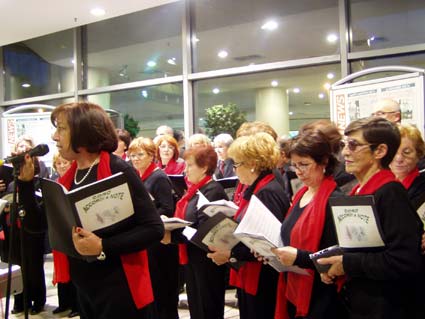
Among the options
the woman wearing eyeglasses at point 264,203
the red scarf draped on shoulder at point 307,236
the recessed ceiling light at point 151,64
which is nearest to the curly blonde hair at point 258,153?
the woman wearing eyeglasses at point 264,203

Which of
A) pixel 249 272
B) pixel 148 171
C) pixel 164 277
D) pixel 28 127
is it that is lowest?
pixel 164 277

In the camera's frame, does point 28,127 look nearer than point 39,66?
Yes

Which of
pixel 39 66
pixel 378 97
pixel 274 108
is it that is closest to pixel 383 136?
pixel 378 97

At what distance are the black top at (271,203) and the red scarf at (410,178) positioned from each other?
567 mm

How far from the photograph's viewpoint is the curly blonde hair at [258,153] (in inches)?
90.7

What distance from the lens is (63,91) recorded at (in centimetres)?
748

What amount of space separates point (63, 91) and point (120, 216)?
635 centimetres

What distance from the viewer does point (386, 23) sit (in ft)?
16.1

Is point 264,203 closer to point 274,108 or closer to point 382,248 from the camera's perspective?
point 382,248

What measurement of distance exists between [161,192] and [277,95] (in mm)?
2968

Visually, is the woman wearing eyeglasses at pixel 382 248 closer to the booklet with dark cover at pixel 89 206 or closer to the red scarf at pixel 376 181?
the red scarf at pixel 376 181

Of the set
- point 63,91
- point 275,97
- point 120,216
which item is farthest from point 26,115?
point 120,216

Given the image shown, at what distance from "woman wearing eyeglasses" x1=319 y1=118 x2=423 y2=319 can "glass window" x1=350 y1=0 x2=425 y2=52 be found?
351cm

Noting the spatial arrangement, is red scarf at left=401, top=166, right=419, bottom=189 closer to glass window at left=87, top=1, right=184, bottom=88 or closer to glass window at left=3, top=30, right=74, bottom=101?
glass window at left=87, top=1, right=184, bottom=88
